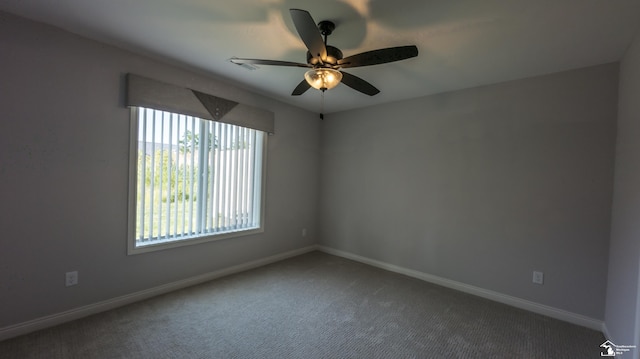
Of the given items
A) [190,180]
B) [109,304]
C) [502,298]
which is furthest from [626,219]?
[109,304]

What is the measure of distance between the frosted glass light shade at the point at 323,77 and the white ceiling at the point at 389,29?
1.19 ft

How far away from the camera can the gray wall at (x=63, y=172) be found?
80.2 inches

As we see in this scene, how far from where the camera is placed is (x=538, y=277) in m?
2.72

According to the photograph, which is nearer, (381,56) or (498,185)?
(381,56)

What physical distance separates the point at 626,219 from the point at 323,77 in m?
2.51

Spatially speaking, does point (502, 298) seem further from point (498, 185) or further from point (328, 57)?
point (328, 57)

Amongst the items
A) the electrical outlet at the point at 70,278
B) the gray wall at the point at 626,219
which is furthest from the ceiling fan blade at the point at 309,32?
the electrical outlet at the point at 70,278

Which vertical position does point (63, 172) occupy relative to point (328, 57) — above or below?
below

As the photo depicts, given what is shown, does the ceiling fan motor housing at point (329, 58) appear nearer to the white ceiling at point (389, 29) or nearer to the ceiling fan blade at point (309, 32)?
the ceiling fan blade at point (309, 32)

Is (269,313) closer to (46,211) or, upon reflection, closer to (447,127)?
(46,211)

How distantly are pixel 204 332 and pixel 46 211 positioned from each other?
5.35 ft

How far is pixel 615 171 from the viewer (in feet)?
7.73

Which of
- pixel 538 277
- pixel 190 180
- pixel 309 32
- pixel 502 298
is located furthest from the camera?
pixel 190 180

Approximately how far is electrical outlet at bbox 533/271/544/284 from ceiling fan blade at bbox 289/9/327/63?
297 cm
